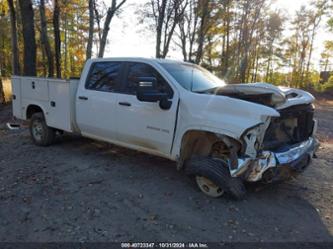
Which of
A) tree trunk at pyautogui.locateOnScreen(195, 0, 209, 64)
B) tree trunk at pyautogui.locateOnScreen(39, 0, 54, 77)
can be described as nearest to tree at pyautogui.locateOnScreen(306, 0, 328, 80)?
tree trunk at pyautogui.locateOnScreen(195, 0, 209, 64)

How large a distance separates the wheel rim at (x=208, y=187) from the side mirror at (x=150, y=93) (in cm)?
117

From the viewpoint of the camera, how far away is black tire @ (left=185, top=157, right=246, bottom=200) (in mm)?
3830

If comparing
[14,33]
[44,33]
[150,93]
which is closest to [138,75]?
[150,93]

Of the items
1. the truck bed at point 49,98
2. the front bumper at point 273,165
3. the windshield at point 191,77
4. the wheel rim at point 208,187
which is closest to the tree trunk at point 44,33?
the truck bed at point 49,98

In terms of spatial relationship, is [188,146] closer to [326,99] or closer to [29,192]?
[29,192]

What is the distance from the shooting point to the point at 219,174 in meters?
3.86

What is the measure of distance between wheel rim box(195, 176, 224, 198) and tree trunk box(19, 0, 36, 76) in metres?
10.7

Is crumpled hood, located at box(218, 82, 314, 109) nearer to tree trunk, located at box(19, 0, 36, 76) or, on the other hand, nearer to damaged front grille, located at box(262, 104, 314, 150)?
damaged front grille, located at box(262, 104, 314, 150)

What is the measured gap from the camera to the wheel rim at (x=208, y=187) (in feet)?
13.5

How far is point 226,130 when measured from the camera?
12.3 feet

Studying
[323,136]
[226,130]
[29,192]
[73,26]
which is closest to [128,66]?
[226,130]

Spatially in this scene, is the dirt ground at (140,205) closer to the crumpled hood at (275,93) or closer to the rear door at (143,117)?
the rear door at (143,117)

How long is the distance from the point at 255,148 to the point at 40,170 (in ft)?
12.2

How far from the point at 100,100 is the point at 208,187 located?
A: 2496 mm
